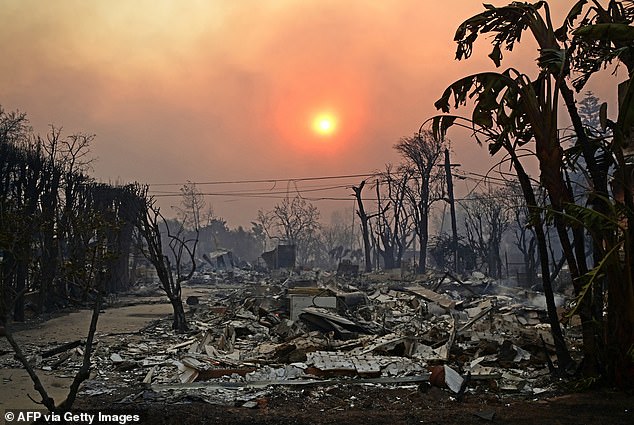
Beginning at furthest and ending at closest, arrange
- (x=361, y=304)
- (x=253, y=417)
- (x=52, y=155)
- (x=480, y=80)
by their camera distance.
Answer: (x=52, y=155) → (x=361, y=304) → (x=480, y=80) → (x=253, y=417)

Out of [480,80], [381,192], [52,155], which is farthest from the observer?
[381,192]

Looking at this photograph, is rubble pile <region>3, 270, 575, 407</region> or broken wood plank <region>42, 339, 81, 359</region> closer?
rubble pile <region>3, 270, 575, 407</region>

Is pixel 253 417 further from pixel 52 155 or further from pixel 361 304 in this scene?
pixel 52 155

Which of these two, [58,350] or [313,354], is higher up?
[58,350]

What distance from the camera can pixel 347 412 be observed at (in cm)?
646

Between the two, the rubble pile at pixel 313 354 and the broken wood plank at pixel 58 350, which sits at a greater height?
the broken wood plank at pixel 58 350

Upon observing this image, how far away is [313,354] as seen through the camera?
940cm

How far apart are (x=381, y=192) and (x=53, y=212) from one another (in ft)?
102

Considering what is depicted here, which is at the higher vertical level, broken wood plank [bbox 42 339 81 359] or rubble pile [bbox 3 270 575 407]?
broken wood plank [bbox 42 339 81 359]

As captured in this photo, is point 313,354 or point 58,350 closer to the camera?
point 313,354

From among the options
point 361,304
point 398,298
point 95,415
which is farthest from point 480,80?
point 398,298

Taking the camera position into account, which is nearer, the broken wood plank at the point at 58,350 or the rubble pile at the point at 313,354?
the rubble pile at the point at 313,354

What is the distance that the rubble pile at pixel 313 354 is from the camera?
303 inches

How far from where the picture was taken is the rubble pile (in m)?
7.69
